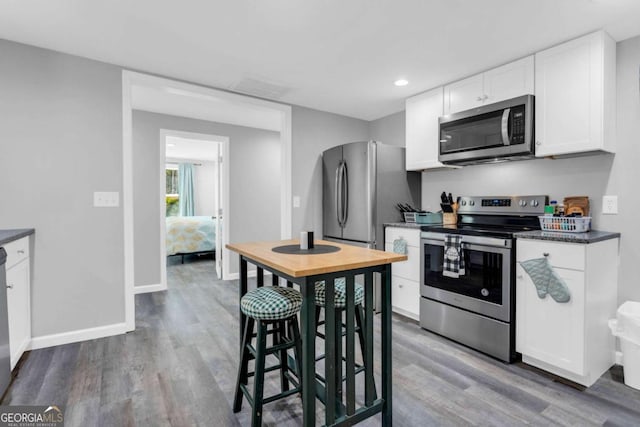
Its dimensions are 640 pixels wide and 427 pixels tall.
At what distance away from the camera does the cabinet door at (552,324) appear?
77.5 inches

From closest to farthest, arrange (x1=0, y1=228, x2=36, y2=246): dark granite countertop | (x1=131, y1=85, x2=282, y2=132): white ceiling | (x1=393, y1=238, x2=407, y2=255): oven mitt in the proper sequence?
(x1=0, y1=228, x2=36, y2=246): dark granite countertop → (x1=393, y1=238, x2=407, y2=255): oven mitt → (x1=131, y1=85, x2=282, y2=132): white ceiling

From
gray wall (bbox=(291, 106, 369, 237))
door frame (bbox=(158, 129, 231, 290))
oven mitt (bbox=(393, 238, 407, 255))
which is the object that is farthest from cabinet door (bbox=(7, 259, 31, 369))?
oven mitt (bbox=(393, 238, 407, 255))

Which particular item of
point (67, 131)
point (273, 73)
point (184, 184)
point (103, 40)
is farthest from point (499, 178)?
point (184, 184)

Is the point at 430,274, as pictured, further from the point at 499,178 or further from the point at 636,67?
the point at 636,67

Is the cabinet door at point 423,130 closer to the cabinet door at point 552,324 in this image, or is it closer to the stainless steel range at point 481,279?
the stainless steel range at point 481,279

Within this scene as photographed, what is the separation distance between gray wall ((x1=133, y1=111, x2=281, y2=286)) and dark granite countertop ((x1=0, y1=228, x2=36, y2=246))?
1.73 m

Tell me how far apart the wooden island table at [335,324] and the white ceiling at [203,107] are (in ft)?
7.86

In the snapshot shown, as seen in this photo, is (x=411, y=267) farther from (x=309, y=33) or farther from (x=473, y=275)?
(x=309, y=33)

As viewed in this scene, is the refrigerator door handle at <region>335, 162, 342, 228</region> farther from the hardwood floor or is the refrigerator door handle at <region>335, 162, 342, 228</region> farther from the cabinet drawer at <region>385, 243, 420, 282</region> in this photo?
the hardwood floor

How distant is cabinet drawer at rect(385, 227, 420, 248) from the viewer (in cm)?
296

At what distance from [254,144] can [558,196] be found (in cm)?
389

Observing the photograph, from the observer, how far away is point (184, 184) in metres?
8.66

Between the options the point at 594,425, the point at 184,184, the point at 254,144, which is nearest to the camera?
the point at 594,425

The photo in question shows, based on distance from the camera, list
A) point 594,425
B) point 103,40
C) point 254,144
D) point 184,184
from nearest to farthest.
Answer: point 594,425, point 103,40, point 254,144, point 184,184
